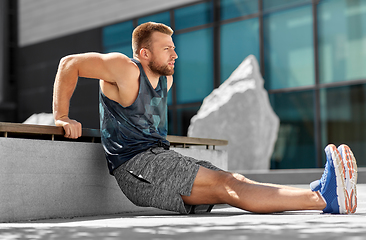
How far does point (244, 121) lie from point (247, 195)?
7.37m

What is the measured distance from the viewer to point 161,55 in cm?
330

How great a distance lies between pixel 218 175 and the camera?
2.96m

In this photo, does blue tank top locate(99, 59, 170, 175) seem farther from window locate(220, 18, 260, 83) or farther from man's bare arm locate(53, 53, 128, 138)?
window locate(220, 18, 260, 83)

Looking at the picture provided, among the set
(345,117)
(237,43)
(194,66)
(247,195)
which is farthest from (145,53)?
(194,66)

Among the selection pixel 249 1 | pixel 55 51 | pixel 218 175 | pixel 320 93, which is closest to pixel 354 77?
pixel 320 93

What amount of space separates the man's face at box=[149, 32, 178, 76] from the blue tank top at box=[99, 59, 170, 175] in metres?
0.11

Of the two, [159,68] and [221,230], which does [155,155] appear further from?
[221,230]

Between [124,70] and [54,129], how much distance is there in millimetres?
590

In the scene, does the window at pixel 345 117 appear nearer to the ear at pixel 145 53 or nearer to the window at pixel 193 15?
the window at pixel 193 15

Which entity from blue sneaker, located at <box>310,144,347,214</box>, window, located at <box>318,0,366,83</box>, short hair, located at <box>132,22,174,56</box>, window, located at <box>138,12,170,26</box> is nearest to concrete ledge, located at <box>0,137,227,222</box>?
short hair, located at <box>132,22,174,56</box>

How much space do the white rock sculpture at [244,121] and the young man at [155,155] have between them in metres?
6.83

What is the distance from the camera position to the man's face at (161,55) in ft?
10.8

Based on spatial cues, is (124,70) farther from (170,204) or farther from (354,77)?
(354,77)

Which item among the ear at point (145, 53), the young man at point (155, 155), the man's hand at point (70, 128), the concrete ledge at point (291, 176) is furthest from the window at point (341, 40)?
the man's hand at point (70, 128)
